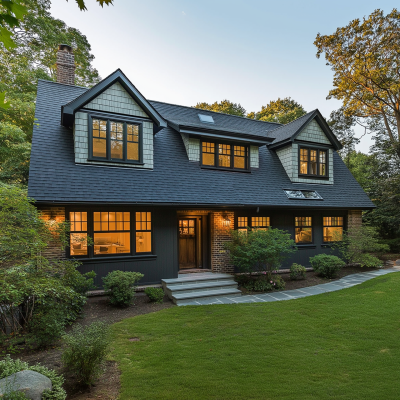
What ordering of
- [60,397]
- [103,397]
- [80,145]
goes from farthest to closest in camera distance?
1. [80,145]
2. [103,397]
3. [60,397]

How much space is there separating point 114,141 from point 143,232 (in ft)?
11.4

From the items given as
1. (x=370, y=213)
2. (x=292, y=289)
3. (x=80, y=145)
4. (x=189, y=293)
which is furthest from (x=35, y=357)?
(x=370, y=213)

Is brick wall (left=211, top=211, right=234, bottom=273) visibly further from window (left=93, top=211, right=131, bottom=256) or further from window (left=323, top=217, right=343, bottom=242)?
window (left=323, top=217, right=343, bottom=242)

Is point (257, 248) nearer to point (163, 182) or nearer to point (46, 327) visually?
point (163, 182)

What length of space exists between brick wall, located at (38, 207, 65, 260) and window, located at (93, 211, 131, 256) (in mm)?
952

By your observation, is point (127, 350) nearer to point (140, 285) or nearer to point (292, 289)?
point (140, 285)

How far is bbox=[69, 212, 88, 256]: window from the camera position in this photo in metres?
7.85

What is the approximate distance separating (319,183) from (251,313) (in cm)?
879

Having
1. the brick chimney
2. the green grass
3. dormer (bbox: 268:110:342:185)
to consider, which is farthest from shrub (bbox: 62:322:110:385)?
the brick chimney

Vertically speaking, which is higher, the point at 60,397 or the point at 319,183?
the point at 319,183

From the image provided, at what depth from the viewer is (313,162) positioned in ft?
42.3

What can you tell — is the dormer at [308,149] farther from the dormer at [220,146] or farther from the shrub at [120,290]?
the shrub at [120,290]

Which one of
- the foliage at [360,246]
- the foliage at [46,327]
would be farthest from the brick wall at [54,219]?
the foliage at [360,246]

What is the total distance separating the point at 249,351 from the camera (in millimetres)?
4492
